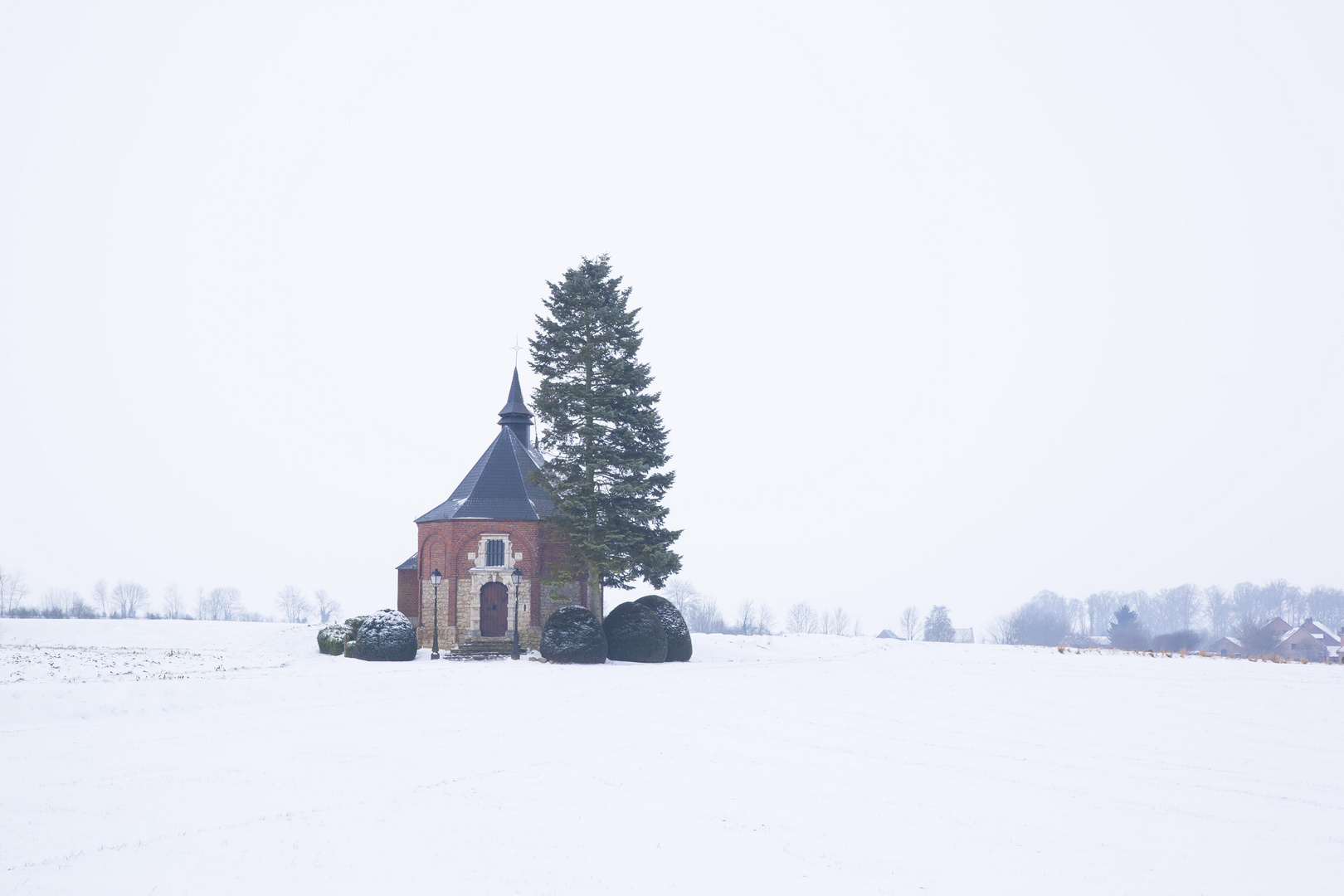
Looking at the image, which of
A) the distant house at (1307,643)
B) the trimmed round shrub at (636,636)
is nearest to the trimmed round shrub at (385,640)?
the trimmed round shrub at (636,636)

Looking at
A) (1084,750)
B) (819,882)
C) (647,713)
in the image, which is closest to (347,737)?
(647,713)

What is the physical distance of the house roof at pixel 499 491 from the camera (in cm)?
4222

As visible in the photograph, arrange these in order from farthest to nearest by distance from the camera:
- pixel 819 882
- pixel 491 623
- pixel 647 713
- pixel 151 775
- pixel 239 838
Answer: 1. pixel 491 623
2. pixel 647 713
3. pixel 151 775
4. pixel 239 838
5. pixel 819 882

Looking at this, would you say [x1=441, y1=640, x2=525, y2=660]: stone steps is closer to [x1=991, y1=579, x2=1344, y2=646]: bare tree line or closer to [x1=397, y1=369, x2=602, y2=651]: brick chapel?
[x1=397, y1=369, x2=602, y2=651]: brick chapel

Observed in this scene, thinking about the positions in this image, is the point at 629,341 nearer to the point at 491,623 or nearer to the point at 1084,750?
the point at 491,623

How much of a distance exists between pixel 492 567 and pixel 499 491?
3619 mm

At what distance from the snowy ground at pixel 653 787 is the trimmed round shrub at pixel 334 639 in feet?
40.0

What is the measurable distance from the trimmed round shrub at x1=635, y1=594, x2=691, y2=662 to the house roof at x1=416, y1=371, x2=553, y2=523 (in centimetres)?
664

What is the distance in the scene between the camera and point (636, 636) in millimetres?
37781

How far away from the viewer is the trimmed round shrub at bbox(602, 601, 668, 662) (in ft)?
124

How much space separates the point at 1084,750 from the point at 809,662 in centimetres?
2471

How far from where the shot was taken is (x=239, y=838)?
10.4m

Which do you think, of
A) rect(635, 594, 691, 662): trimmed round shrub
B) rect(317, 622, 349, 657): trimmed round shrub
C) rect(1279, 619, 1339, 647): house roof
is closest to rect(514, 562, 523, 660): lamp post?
rect(635, 594, 691, 662): trimmed round shrub

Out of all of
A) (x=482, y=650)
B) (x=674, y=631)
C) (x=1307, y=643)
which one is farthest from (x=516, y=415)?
(x=1307, y=643)
